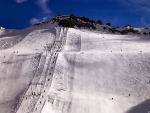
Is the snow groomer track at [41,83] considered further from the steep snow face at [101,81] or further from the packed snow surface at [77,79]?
the steep snow face at [101,81]

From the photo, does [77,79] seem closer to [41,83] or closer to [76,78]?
[76,78]

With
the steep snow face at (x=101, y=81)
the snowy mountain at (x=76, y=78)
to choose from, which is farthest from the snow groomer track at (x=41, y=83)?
the steep snow face at (x=101, y=81)

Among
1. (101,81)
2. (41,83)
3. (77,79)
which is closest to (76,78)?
(77,79)

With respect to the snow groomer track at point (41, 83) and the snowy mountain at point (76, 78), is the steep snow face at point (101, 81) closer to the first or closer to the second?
the snowy mountain at point (76, 78)

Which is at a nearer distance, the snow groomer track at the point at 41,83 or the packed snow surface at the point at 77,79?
the snow groomer track at the point at 41,83

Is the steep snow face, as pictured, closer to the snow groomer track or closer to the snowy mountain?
the snowy mountain

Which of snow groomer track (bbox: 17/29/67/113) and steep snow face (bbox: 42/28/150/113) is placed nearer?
snow groomer track (bbox: 17/29/67/113)

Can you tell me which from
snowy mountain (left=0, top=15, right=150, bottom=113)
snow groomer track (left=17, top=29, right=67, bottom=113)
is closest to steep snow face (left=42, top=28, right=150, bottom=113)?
snowy mountain (left=0, top=15, right=150, bottom=113)
